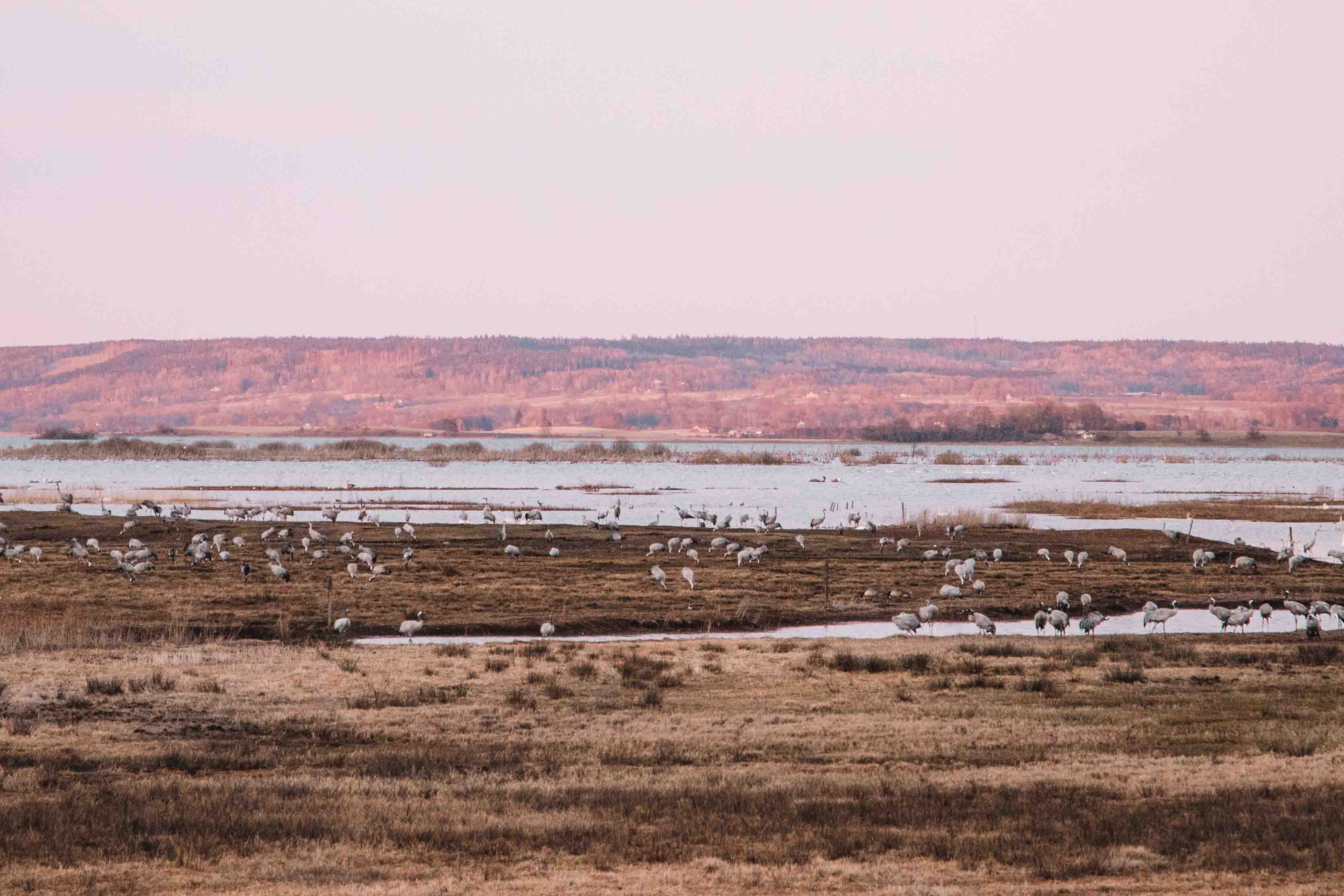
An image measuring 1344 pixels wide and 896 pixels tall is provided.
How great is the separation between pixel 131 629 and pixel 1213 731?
2035cm

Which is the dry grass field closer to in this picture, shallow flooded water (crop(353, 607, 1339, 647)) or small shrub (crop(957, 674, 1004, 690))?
small shrub (crop(957, 674, 1004, 690))

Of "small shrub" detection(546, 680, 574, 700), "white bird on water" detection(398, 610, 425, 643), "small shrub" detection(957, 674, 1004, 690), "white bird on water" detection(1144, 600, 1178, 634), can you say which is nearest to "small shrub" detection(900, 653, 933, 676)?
"small shrub" detection(957, 674, 1004, 690)

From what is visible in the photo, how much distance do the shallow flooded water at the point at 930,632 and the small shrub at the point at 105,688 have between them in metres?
6.48

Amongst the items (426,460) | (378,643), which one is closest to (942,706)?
(378,643)

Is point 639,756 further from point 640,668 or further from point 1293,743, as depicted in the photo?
point 1293,743

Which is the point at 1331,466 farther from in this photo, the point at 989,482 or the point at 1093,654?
the point at 1093,654

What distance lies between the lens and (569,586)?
37.0 meters

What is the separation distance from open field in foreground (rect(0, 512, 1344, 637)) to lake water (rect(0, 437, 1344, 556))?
1066 centimetres

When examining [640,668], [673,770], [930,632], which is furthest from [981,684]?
[930,632]

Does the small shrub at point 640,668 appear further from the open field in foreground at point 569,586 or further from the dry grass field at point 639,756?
the open field in foreground at point 569,586

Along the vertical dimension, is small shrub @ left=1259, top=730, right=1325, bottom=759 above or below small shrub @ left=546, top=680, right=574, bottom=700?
above

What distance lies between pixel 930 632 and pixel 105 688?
1745cm

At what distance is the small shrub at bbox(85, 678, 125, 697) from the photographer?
65.8 feet

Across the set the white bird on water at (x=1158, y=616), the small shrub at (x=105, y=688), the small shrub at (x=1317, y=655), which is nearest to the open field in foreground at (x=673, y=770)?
the small shrub at (x=105, y=688)
